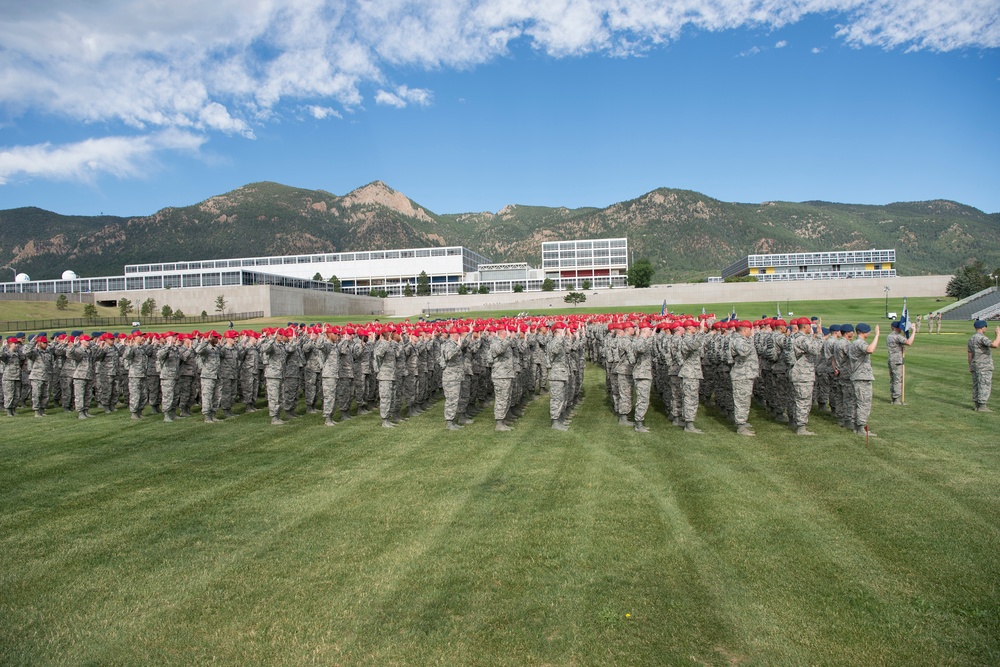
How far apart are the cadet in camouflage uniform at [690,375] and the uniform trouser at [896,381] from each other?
5251 mm

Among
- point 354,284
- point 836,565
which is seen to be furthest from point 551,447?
point 354,284

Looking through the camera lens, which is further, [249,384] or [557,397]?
[249,384]

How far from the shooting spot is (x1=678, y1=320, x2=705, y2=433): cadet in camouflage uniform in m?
11.1

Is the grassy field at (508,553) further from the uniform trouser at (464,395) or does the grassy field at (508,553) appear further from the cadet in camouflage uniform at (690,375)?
the uniform trouser at (464,395)

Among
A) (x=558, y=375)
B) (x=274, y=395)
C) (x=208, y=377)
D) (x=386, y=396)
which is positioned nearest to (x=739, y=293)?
(x=558, y=375)

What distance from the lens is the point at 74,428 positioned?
12.1 metres

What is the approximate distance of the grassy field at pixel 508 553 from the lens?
4.14m

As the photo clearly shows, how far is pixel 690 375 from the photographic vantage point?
36.7 feet

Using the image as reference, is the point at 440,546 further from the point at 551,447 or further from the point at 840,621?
the point at 551,447

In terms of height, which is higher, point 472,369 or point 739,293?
point 739,293

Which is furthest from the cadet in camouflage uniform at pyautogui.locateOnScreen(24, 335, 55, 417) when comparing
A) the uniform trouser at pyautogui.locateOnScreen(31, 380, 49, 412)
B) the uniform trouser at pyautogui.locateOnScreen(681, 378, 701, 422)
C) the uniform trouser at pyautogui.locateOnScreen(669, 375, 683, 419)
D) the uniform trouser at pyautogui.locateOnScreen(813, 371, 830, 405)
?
the uniform trouser at pyautogui.locateOnScreen(813, 371, 830, 405)

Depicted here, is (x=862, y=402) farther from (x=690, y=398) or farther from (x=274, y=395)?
(x=274, y=395)

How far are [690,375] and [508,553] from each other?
22.2ft

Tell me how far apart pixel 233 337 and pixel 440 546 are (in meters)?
11.0
